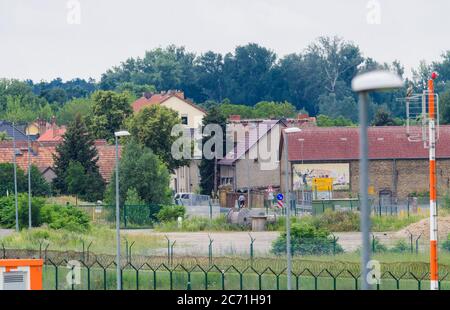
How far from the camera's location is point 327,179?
72.1 metres

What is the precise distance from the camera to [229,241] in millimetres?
47406

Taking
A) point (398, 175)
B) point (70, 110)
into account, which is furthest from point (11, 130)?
point (398, 175)

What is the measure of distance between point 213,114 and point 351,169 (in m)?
14.6

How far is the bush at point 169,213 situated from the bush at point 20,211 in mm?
5431

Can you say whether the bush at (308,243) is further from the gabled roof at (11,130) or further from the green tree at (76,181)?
the gabled roof at (11,130)

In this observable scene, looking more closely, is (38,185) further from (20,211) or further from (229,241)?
(229,241)

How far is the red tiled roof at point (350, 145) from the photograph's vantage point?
239ft

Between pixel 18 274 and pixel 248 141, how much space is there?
54.2 meters

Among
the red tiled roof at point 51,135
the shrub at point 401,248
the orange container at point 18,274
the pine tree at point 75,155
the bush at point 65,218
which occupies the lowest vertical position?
the shrub at point 401,248

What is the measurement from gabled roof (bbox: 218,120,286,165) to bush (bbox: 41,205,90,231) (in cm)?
2553

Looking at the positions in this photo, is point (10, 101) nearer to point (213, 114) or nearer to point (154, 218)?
point (213, 114)

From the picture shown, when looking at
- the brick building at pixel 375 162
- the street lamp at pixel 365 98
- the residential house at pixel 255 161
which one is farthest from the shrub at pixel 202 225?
the street lamp at pixel 365 98

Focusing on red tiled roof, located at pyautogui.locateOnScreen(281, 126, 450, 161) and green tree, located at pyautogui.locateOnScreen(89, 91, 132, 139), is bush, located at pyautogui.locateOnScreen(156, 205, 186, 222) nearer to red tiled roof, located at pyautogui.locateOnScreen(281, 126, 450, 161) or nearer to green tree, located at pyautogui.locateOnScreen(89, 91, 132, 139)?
red tiled roof, located at pyautogui.locateOnScreen(281, 126, 450, 161)

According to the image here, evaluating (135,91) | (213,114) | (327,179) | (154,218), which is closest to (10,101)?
(135,91)
